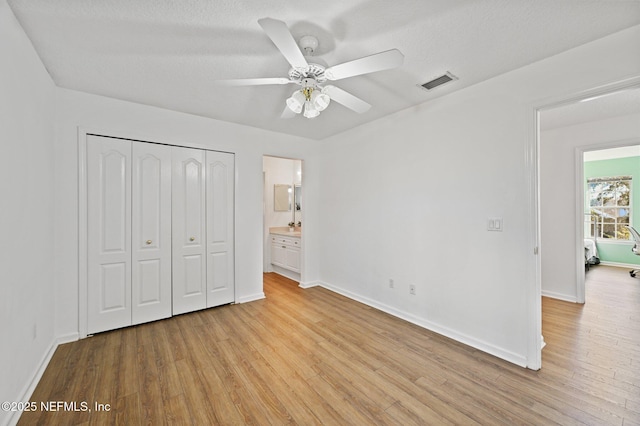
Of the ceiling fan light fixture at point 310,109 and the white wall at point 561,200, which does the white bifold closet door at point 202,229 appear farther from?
the white wall at point 561,200

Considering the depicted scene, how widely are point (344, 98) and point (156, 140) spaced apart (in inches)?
92.5

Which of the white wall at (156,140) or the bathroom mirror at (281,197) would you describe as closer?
the white wall at (156,140)

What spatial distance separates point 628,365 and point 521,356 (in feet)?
2.80

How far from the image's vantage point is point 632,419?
1.64m

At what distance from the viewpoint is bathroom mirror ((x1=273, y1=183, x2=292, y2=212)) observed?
5.84m

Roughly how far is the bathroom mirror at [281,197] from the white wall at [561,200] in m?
4.59

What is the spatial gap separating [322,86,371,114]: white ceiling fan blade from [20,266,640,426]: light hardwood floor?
2.20 metres

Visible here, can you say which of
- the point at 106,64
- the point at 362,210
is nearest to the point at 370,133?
the point at 362,210

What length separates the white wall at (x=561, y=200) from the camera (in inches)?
143

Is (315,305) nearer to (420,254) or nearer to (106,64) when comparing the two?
(420,254)

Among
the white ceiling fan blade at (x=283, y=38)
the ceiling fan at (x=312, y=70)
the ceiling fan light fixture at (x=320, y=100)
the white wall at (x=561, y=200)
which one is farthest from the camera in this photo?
the white wall at (x=561, y=200)

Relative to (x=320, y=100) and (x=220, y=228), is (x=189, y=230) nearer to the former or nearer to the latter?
(x=220, y=228)

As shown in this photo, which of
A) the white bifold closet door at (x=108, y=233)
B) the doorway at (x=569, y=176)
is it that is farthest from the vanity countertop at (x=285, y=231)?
the doorway at (x=569, y=176)

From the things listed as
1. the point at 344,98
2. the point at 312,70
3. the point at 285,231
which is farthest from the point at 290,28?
the point at 285,231
